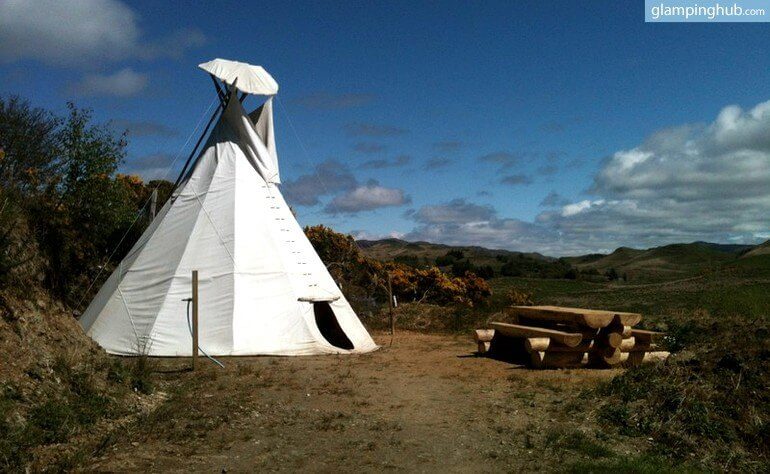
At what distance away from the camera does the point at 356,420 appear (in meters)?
7.21

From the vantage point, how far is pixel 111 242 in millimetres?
16531

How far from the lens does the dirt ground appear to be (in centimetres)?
576

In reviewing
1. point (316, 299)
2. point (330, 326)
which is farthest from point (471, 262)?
point (316, 299)

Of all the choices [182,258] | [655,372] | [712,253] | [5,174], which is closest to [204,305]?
[182,258]

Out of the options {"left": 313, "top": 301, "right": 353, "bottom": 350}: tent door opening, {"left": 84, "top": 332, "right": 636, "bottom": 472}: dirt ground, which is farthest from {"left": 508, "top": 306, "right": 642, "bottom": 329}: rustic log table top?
{"left": 313, "top": 301, "right": 353, "bottom": 350}: tent door opening

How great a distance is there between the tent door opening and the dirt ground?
2.64 metres

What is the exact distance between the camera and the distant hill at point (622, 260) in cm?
3159

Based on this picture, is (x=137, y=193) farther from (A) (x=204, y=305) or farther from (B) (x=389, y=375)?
(B) (x=389, y=375)

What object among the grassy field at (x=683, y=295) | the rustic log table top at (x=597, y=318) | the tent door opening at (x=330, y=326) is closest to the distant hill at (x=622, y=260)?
the grassy field at (x=683, y=295)

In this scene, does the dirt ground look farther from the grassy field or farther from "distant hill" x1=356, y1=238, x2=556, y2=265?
"distant hill" x1=356, y1=238, x2=556, y2=265

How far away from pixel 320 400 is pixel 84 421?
2921 millimetres

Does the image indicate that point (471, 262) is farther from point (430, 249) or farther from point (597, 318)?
point (597, 318)

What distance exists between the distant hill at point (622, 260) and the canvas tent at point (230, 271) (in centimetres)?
1386

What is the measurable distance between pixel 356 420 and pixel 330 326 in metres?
6.88
